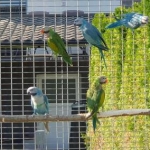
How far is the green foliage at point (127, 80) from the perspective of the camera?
177 inches

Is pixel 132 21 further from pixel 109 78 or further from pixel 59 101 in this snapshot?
pixel 59 101

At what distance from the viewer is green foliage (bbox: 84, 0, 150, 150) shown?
14.7 feet

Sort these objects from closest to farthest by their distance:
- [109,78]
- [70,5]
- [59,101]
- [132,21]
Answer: [132,21]
[109,78]
[59,101]
[70,5]

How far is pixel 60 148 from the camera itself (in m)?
5.25

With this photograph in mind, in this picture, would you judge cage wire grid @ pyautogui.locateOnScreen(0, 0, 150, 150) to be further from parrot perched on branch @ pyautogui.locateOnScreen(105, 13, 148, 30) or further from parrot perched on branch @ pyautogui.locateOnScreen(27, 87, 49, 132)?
parrot perched on branch @ pyautogui.locateOnScreen(105, 13, 148, 30)

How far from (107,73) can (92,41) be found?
1.26 m

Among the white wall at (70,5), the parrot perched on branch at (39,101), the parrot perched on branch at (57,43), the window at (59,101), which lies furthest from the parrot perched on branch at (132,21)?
the window at (59,101)

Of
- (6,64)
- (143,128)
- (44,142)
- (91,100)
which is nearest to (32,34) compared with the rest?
(6,64)

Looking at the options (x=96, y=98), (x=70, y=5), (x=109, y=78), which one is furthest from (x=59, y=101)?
(x=96, y=98)

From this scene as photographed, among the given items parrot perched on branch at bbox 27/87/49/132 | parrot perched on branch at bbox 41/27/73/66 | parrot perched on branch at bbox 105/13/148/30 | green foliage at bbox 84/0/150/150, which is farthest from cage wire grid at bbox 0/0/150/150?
parrot perched on branch at bbox 41/27/73/66

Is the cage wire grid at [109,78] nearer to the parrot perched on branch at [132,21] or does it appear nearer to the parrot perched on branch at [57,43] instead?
the parrot perched on branch at [132,21]

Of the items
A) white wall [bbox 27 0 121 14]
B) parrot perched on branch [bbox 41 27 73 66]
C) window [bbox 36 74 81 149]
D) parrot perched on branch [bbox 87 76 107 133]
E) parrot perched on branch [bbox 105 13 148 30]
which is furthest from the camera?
window [bbox 36 74 81 149]

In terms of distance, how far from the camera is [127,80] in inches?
183

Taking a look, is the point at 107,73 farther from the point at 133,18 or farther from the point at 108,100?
the point at 133,18
